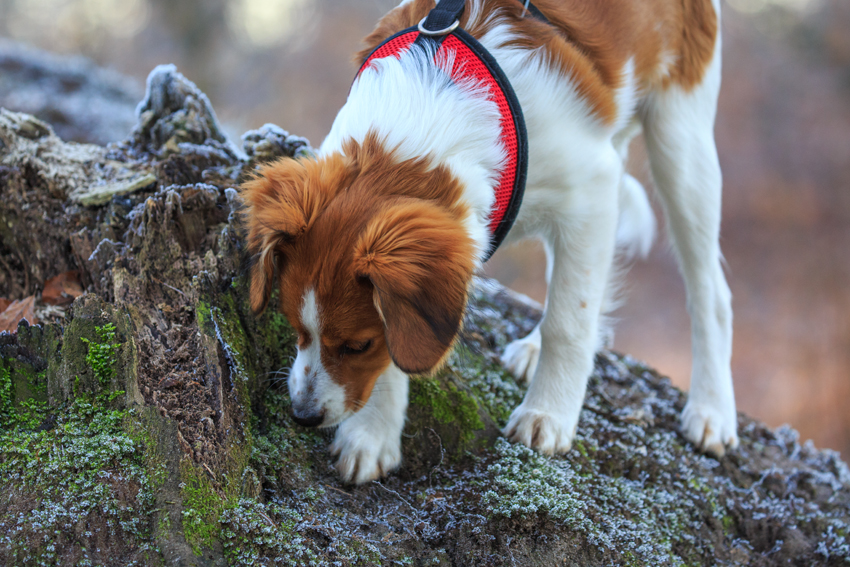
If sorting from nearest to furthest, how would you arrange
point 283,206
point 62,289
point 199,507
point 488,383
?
point 199,507 → point 283,206 → point 62,289 → point 488,383

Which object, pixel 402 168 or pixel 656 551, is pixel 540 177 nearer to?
pixel 402 168

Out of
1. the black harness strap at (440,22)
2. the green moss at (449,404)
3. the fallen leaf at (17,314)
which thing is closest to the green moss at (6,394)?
the fallen leaf at (17,314)

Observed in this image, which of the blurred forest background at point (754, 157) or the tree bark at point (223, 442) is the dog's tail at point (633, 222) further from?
the blurred forest background at point (754, 157)

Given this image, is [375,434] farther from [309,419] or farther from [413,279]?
[413,279]

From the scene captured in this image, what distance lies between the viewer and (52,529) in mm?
1484

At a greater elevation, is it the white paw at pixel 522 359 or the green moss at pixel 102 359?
the white paw at pixel 522 359

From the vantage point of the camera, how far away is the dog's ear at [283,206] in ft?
6.27

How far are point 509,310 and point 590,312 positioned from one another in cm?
120

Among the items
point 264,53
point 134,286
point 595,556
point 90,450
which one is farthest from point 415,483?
point 264,53

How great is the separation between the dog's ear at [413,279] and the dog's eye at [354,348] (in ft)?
0.70

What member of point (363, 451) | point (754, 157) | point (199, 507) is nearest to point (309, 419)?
point (363, 451)

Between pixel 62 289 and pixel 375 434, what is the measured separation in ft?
4.21

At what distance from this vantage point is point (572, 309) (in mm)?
2434

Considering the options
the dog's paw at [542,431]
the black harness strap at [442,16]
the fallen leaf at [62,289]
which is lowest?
the fallen leaf at [62,289]
